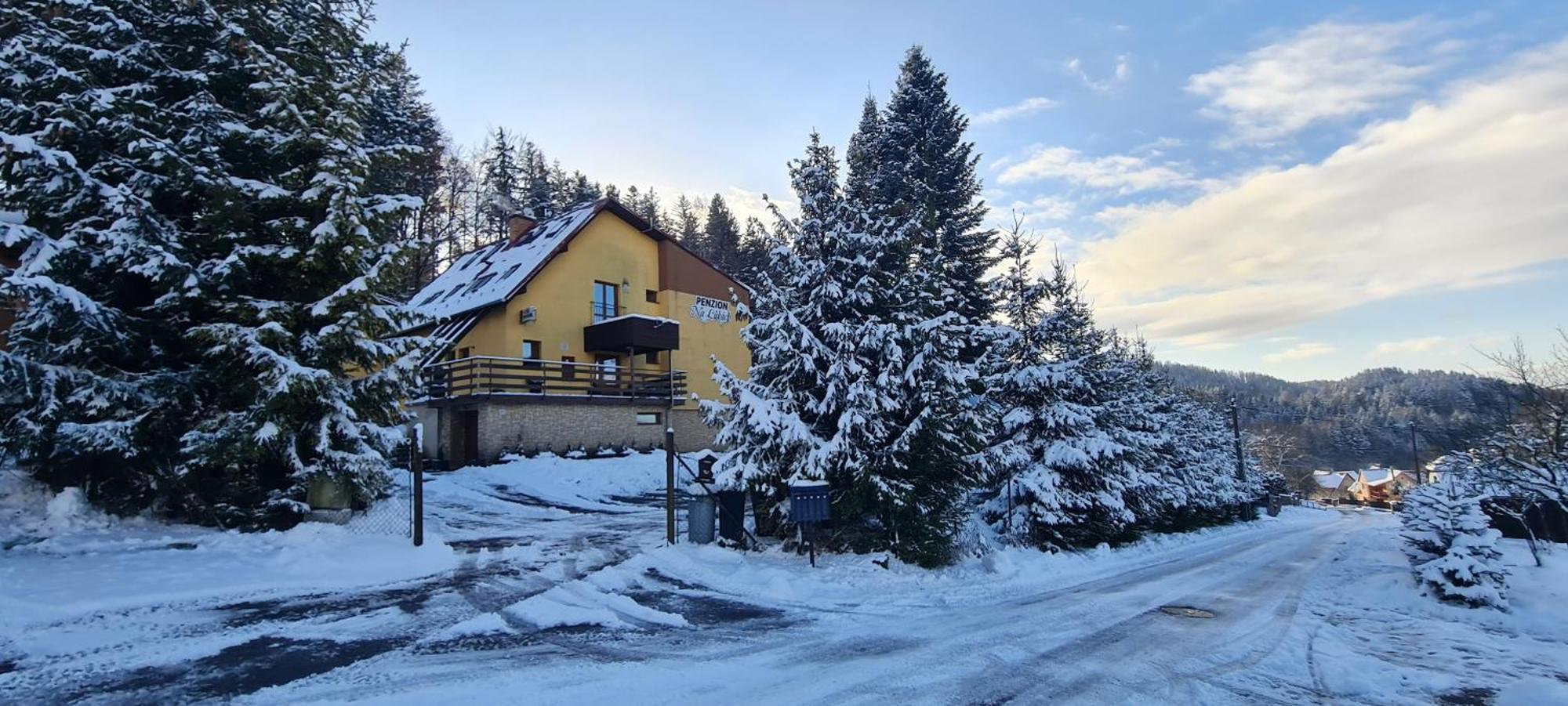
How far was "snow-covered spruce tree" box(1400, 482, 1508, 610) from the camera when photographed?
913 cm

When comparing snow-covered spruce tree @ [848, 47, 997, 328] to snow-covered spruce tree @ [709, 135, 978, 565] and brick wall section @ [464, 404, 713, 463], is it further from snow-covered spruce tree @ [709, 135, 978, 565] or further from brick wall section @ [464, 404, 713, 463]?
brick wall section @ [464, 404, 713, 463]

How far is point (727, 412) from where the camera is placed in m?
11.3

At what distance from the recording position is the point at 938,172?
19312 millimetres

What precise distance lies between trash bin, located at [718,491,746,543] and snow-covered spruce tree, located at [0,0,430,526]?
5202 millimetres

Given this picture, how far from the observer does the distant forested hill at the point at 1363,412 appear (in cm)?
1352

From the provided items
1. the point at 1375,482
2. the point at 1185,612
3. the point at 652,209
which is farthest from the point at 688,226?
the point at 1375,482

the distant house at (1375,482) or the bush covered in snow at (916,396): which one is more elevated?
the bush covered in snow at (916,396)

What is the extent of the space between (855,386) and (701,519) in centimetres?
348

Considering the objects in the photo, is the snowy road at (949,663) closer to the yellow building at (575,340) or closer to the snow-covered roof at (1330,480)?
the yellow building at (575,340)

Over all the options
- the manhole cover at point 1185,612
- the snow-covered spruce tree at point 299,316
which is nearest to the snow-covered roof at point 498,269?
the snow-covered spruce tree at point 299,316

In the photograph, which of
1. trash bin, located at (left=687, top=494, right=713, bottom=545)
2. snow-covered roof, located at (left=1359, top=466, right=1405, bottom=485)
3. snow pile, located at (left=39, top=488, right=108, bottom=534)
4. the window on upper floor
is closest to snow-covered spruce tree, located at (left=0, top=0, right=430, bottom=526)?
snow pile, located at (left=39, top=488, right=108, bottom=534)

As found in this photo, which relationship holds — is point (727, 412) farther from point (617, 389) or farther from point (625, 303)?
point (625, 303)

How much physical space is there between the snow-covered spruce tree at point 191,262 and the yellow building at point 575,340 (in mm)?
11770

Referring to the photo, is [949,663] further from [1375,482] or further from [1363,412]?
[1363,412]
